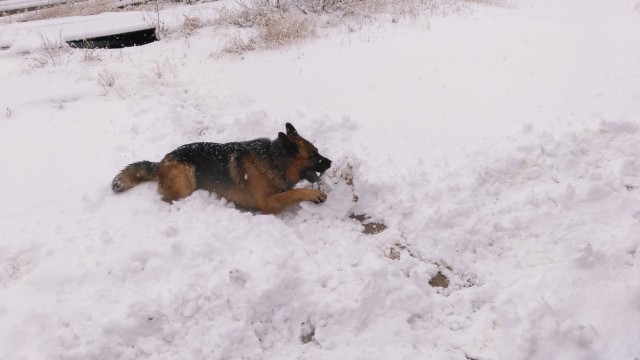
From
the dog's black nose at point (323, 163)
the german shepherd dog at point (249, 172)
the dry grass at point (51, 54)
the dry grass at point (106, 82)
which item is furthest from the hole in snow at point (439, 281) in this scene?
the dry grass at point (51, 54)

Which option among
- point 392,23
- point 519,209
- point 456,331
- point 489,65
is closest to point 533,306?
point 456,331

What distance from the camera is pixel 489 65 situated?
7695mm

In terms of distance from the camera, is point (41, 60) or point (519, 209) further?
point (41, 60)

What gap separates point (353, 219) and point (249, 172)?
135 centimetres

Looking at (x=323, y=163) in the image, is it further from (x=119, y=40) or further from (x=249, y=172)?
(x=119, y=40)

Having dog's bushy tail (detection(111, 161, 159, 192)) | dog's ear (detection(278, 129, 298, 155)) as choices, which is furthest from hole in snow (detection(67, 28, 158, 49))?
dog's ear (detection(278, 129, 298, 155))

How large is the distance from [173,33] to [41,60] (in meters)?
3.29

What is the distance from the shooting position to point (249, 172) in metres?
5.19

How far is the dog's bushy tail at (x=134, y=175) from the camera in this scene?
535 centimetres

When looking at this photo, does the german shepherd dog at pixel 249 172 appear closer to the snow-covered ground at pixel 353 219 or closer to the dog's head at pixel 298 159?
the dog's head at pixel 298 159

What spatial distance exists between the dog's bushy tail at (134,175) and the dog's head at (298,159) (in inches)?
65.2

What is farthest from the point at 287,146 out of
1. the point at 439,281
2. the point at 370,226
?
the point at 439,281

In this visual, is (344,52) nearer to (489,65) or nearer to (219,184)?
(489,65)

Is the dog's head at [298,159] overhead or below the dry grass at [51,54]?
below
